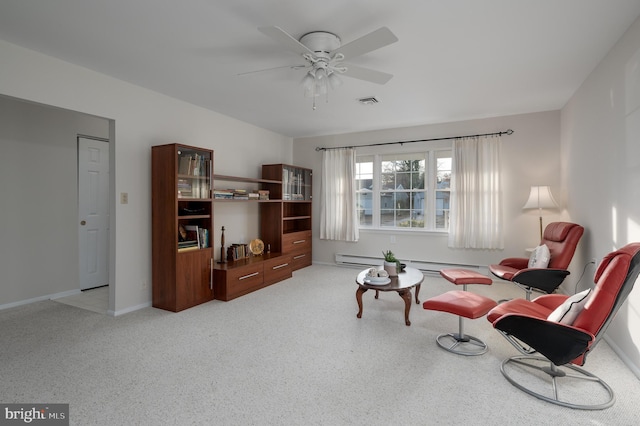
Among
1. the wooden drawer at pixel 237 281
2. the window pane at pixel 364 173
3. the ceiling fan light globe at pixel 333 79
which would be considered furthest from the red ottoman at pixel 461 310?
the window pane at pixel 364 173

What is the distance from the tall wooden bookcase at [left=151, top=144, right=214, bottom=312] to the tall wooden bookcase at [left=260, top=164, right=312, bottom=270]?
5.24 feet

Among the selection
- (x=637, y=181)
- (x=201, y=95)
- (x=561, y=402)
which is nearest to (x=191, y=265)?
(x=201, y=95)

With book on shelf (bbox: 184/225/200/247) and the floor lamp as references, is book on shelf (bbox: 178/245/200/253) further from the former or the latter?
the floor lamp

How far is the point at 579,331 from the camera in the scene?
1.86m

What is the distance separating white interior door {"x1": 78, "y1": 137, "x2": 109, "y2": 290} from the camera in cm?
450

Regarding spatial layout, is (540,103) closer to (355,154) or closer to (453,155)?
(453,155)

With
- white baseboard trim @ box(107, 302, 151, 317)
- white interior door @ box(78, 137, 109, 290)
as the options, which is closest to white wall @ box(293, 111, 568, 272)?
white baseboard trim @ box(107, 302, 151, 317)

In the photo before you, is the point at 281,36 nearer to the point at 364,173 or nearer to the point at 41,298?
the point at 364,173

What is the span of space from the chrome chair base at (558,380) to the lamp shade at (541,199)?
2.52 m

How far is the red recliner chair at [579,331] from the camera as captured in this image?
6.19 feet

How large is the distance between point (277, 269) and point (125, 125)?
108 inches

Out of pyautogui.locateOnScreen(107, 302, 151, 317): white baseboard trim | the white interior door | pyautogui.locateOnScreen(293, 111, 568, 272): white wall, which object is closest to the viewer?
pyautogui.locateOnScreen(107, 302, 151, 317): white baseboard trim

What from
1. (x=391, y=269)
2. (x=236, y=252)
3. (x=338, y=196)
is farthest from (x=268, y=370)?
(x=338, y=196)

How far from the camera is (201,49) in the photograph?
2830mm
